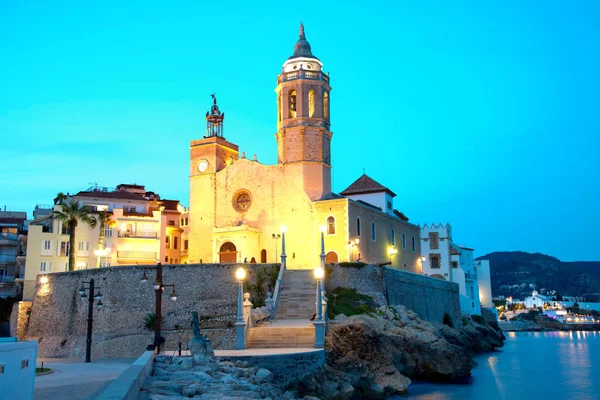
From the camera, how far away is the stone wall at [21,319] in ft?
134

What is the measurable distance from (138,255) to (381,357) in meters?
27.0

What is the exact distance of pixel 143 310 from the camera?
1337 inches

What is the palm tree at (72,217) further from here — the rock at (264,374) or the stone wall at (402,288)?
the rock at (264,374)

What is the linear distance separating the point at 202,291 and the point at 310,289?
5931 millimetres

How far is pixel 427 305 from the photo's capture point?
47.0 meters

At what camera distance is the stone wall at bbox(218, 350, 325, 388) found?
72.8ft

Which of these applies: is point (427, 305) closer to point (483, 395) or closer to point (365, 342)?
point (483, 395)

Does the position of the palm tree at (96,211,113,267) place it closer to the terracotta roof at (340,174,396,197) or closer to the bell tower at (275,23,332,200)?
the bell tower at (275,23,332,200)

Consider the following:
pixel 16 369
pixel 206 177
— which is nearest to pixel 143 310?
pixel 206 177

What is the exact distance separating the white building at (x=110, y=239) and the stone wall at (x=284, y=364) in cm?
2456

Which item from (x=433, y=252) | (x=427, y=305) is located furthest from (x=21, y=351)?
(x=433, y=252)

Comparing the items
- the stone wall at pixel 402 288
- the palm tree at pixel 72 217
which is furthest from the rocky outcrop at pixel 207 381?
the palm tree at pixel 72 217

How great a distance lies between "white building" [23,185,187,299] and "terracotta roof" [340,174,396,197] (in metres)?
16.1

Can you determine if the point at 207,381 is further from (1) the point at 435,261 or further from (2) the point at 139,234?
(1) the point at 435,261
